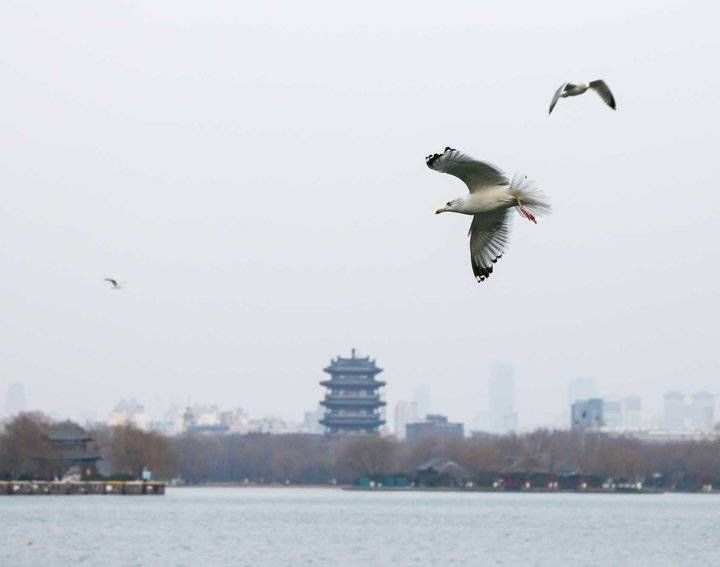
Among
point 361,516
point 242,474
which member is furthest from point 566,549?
point 242,474

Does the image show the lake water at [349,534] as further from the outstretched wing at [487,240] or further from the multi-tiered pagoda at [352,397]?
the multi-tiered pagoda at [352,397]

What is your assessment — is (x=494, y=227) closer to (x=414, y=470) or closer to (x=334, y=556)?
(x=334, y=556)

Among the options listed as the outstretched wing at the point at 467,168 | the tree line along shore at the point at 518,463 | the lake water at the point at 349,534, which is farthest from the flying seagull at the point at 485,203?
the tree line along shore at the point at 518,463

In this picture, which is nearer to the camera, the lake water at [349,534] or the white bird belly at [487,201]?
the white bird belly at [487,201]

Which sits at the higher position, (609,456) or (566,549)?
(609,456)

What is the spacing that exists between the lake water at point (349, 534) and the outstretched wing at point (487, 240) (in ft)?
112

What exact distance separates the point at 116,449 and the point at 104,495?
324 cm

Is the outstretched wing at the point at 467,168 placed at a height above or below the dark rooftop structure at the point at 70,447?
below

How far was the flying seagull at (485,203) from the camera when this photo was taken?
494 inches

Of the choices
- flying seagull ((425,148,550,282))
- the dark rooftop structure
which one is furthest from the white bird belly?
the dark rooftop structure

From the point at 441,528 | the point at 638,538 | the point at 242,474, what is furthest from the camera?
the point at 242,474

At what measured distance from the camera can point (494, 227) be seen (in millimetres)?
13438

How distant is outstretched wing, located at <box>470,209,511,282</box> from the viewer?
43.8ft

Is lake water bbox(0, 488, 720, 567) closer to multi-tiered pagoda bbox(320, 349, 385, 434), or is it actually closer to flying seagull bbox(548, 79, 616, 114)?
flying seagull bbox(548, 79, 616, 114)
